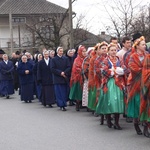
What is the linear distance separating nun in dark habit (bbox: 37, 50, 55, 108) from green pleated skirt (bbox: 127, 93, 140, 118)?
20.7ft

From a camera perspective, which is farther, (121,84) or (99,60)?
(99,60)

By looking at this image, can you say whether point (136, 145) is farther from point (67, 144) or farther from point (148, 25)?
point (148, 25)

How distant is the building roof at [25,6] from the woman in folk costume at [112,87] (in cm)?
3863

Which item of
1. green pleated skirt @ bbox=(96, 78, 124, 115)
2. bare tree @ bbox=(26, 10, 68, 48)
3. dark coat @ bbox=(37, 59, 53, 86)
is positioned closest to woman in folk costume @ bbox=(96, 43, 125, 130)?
green pleated skirt @ bbox=(96, 78, 124, 115)

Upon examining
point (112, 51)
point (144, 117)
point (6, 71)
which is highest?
point (112, 51)

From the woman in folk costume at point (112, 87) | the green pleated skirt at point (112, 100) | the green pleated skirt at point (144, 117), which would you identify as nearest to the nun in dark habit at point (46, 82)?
the woman in folk costume at point (112, 87)

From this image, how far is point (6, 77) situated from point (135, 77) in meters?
11.5

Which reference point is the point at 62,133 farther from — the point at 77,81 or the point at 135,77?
the point at 77,81

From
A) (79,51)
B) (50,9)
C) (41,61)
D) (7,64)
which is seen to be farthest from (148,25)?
(50,9)

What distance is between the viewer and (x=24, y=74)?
56.7 feet

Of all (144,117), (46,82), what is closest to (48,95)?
(46,82)

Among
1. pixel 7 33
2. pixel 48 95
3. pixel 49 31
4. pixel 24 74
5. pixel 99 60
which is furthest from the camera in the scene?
pixel 7 33

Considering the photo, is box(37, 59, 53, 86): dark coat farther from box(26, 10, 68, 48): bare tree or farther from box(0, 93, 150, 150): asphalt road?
box(26, 10, 68, 48): bare tree

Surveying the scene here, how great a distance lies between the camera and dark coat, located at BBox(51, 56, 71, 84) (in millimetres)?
13922
